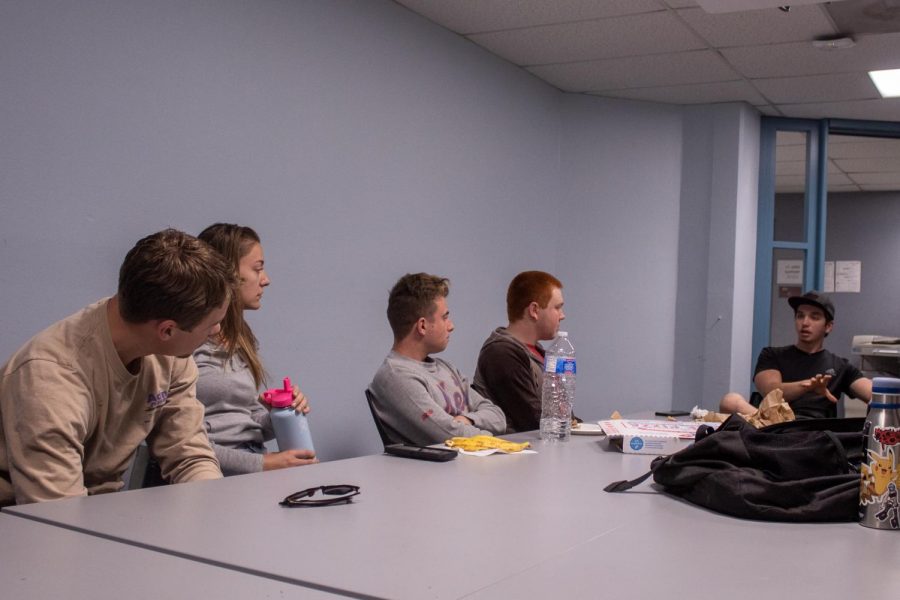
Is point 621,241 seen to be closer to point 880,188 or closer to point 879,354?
point 879,354

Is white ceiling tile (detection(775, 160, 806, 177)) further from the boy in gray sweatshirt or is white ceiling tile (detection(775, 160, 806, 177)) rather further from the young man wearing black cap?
the boy in gray sweatshirt

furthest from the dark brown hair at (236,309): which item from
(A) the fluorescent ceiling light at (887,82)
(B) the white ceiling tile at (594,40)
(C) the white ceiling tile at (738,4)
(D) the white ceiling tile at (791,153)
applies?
(D) the white ceiling tile at (791,153)

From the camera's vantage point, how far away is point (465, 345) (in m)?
4.44

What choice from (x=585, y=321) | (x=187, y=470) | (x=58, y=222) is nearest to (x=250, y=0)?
(x=58, y=222)

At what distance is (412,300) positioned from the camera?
2887mm

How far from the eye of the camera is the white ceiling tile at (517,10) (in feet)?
12.6

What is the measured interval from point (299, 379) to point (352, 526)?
2.02 metres

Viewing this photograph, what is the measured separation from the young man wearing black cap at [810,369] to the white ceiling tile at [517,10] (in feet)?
5.11

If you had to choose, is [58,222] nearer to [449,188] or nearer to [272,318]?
[272,318]

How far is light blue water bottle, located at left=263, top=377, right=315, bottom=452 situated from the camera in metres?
2.44

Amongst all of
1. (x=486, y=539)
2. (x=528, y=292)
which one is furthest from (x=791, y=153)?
(x=486, y=539)

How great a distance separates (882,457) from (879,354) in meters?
5.44

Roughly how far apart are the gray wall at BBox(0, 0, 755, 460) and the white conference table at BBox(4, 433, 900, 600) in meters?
1.23

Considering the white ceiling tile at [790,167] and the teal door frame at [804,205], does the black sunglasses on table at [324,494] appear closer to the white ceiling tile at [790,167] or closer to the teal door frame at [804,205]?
the teal door frame at [804,205]
